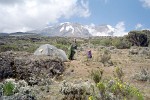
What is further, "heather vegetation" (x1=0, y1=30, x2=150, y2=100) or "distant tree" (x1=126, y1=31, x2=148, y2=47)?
"distant tree" (x1=126, y1=31, x2=148, y2=47)

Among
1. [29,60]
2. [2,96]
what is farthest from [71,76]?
[2,96]

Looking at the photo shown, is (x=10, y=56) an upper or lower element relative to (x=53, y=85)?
upper

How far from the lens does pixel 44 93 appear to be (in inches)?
437

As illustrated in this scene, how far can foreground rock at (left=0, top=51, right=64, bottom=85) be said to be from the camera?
1368 cm

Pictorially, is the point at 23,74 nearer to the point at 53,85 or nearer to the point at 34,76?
the point at 34,76

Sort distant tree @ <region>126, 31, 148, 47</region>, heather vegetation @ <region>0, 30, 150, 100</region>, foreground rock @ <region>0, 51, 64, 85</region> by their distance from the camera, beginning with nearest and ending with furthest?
heather vegetation @ <region>0, 30, 150, 100</region> → foreground rock @ <region>0, 51, 64, 85</region> → distant tree @ <region>126, 31, 148, 47</region>

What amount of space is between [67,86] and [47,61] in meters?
4.43

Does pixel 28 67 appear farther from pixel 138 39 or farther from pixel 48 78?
pixel 138 39

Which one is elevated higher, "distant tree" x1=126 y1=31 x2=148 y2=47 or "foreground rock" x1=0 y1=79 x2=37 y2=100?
"distant tree" x1=126 y1=31 x2=148 y2=47

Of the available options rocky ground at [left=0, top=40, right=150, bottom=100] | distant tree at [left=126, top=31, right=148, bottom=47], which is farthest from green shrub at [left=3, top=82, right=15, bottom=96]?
distant tree at [left=126, top=31, right=148, bottom=47]

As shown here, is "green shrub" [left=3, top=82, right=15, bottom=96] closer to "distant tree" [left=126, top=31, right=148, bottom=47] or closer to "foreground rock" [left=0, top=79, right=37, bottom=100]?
"foreground rock" [left=0, top=79, right=37, bottom=100]

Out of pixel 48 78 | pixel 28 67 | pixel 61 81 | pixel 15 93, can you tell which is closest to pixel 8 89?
pixel 15 93

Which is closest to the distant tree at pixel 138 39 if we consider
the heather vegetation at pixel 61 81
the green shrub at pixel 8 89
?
the heather vegetation at pixel 61 81

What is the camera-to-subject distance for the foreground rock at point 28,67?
13.7 m
